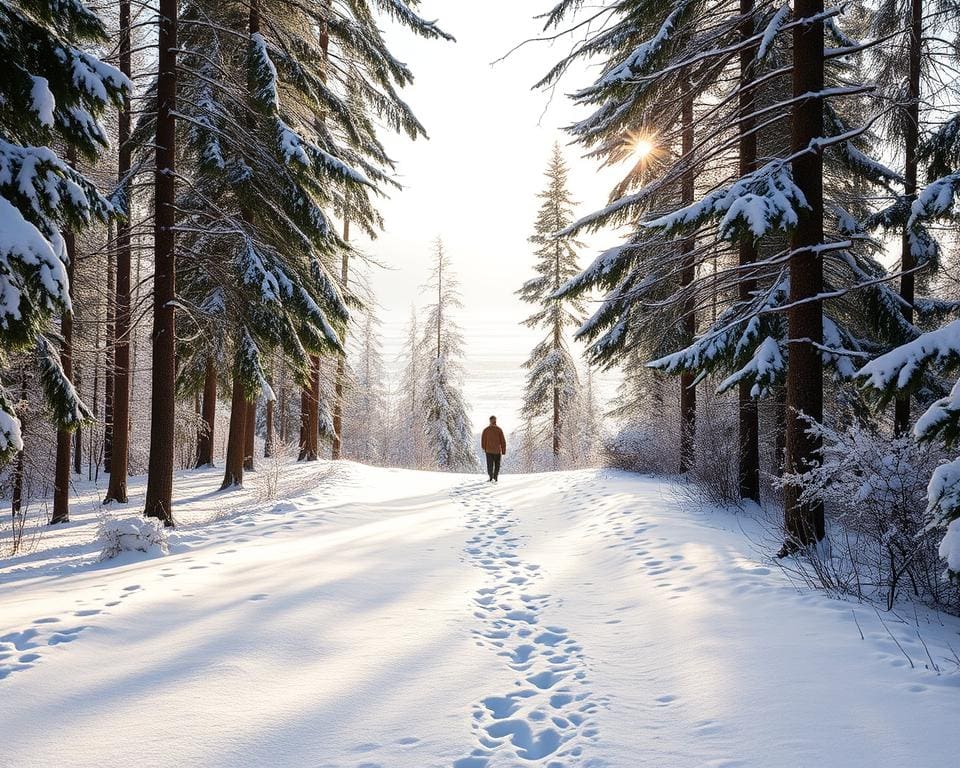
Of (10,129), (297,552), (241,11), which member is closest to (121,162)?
(241,11)

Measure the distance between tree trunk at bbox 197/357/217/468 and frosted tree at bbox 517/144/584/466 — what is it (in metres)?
14.4

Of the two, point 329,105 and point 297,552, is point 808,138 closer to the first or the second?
point 297,552

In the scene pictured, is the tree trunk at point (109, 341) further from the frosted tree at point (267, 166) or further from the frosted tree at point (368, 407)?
the frosted tree at point (368, 407)

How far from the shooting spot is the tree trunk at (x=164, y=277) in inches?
365

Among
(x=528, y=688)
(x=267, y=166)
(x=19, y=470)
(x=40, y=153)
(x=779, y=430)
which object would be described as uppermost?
(x=267, y=166)

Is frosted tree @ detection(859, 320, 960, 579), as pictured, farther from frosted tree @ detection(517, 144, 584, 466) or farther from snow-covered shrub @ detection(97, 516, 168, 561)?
frosted tree @ detection(517, 144, 584, 466)

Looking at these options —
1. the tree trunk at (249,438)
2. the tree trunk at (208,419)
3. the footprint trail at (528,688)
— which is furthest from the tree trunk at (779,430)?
the tree trunk at (208,419)

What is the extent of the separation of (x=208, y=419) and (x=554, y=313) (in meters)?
16.1

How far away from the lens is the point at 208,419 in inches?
754

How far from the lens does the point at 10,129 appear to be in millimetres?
6246

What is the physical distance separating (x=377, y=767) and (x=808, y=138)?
7.28 m

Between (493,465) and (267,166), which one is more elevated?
(267,166)

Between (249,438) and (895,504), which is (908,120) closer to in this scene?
(895,504)

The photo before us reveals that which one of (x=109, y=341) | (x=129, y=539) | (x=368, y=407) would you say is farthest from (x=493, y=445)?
(x=368, y=407)
